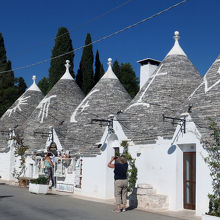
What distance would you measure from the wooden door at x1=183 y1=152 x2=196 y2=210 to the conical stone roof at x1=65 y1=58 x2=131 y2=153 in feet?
26.1

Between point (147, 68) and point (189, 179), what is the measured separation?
11122mm

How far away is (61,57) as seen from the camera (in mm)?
37938

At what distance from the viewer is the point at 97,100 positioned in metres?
23.5

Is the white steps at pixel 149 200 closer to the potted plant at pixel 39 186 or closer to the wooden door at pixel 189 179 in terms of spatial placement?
the wooden door at pixel 189 179

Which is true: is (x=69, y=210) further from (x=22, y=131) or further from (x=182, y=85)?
(x=22, y=131)

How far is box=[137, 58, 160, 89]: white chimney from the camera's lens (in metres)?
23.0

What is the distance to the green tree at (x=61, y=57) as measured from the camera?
124ft

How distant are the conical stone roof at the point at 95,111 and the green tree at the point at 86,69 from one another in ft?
48.2

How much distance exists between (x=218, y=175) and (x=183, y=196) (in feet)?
7.63

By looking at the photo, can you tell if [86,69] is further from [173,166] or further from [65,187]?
[173,166]

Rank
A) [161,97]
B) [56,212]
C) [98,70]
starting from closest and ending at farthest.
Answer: [56,212] < [161,97] < [98,70]

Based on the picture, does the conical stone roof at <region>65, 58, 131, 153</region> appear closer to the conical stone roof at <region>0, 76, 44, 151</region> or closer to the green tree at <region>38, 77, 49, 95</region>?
the conical stone roof at <region>0, 76, 44, 151</region>

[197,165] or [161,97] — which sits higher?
[161,97]

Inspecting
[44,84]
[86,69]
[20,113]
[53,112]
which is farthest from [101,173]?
[44,84]
